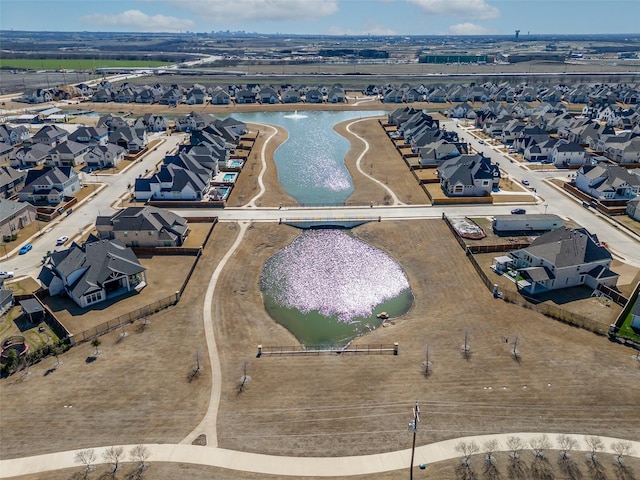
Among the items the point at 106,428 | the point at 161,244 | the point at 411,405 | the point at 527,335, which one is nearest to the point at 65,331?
the point at 106,428

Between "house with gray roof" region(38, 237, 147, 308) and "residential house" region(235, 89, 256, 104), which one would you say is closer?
"house with gray roof" region(38, 237, 147, 308)

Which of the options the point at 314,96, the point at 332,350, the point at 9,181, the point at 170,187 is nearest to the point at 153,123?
the point at 9,181

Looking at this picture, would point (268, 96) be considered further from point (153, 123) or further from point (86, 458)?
point (86, 458)

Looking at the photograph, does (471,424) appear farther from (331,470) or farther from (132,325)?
(132,325)

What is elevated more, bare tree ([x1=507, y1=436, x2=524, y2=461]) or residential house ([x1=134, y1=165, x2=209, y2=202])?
residential house ([x1=134, y1=165, x2=209, y2=202])

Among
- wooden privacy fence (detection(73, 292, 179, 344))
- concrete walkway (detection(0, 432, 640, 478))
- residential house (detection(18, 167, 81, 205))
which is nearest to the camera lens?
concrete walkway (detection(0, 432, 640, 478))

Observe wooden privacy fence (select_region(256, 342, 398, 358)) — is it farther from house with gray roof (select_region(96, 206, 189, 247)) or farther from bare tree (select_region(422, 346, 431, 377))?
house with gray roof (select_region(96, 206, 189, 247))

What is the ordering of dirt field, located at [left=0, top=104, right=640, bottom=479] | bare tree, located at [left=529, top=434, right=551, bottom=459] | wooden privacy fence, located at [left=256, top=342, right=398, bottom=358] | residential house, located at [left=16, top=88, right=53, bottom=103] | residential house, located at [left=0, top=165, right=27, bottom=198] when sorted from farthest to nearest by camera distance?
residential house, located at [left=16, top=88, right=53, bottom=103] < residential house, located at [left=0, top=165, right=27, bottom=198] < wooden privacy fence, located at [left=256, top=342, right=398, bottom=358] < dirt field, located at [left=0, top=104, right=640, bottom=479] < bare tree, located at [left=529, top=434, right=551, bottom=459]

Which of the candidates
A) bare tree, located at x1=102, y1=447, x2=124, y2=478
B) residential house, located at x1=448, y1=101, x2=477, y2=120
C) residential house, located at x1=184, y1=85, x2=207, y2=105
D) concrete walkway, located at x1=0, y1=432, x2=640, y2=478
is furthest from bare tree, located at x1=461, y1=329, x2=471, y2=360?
residential house, located at x1=184, y1=85, x2=207, y2=105
